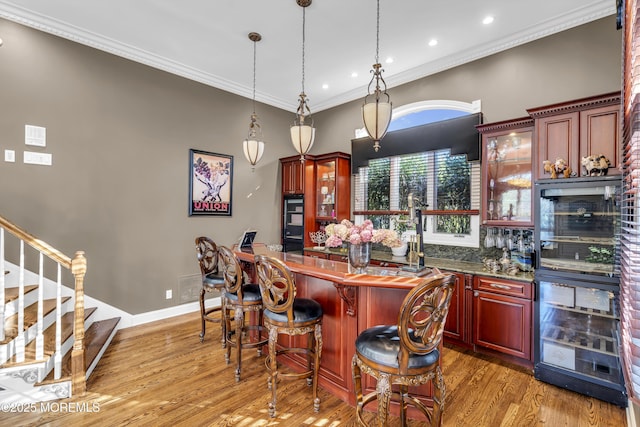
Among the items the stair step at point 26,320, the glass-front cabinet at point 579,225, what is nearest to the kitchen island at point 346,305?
the glass-front cabinet at point 579,225

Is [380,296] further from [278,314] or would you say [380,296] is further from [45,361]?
[45,361]

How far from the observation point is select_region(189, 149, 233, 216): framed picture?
4.57m

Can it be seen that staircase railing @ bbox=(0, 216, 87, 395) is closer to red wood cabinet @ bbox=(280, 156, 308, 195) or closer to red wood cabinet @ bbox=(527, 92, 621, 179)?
red wood cabinet @ bbox=(280, 156, 308, 195)

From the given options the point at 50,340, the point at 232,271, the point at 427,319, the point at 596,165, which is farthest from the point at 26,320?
the point at 596,165

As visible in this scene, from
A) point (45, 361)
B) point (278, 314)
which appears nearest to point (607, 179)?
point (278, 314)

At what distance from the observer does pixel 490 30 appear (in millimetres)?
3453

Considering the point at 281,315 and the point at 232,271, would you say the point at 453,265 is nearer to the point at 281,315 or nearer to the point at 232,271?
the point at 281,315

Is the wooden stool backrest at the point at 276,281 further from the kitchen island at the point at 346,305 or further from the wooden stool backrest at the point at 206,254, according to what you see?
the wooden stool backrest at the point at 206,254

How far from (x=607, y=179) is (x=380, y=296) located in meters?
2.06

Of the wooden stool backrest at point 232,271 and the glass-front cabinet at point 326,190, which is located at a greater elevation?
the glass-front cabinet at point 326,190

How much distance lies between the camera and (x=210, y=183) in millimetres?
4754

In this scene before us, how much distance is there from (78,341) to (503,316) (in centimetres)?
392

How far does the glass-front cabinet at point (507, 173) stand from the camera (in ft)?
10.7

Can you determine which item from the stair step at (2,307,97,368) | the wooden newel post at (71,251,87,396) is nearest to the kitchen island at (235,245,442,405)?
the wooden newel post at (71,251,87,396)
